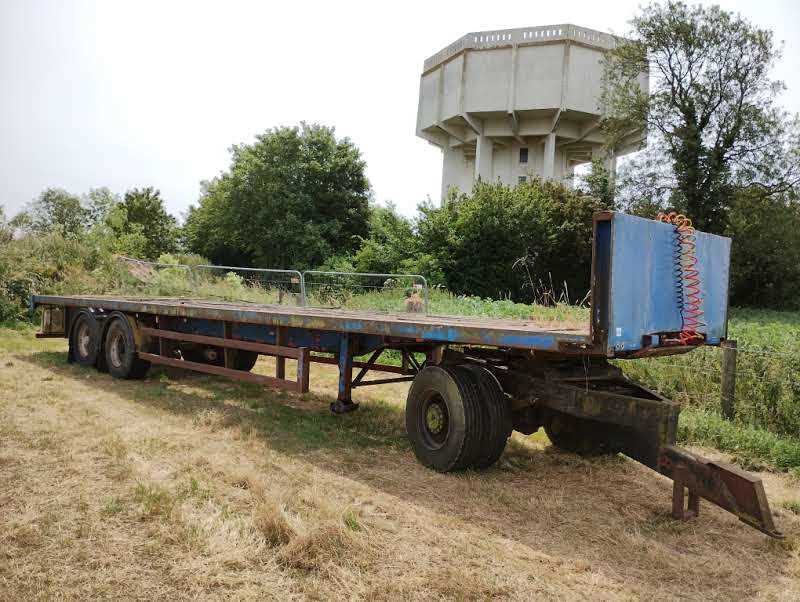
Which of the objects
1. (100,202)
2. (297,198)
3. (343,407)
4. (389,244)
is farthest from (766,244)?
(100,202)

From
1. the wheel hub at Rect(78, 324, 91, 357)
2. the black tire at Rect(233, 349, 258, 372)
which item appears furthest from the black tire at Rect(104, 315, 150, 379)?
the black tire at Rect(233, 349, 258, 372)

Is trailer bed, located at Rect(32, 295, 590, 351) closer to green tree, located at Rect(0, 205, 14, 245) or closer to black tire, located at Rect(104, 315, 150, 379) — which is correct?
black tire, located at Rect(104, 315, 150, 379)

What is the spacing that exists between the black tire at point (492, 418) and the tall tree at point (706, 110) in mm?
26936

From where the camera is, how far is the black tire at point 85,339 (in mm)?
9789

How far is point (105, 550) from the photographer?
10.8 feet

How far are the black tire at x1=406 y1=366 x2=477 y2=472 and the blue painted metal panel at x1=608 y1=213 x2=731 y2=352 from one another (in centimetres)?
143

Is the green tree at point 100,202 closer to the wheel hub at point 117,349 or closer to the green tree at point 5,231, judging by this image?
the green tree at point 5,231

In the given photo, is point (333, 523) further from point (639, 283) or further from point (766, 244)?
point (766, 244)

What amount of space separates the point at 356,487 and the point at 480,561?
4.76 feet

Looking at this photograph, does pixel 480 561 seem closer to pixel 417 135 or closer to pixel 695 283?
pixel 695 283

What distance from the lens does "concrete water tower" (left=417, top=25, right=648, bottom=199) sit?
32.2 meters

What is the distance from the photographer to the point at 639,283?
13.3 ft

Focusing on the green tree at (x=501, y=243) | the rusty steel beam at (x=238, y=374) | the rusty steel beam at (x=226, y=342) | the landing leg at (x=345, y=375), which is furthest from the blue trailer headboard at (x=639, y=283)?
the green tree at (x=501, y=243)

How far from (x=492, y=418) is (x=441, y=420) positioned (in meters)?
0.50
